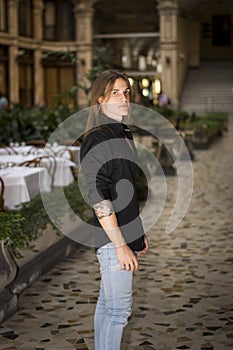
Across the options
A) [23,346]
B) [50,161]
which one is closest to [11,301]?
[23,346]

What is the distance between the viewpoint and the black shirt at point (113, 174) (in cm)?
319

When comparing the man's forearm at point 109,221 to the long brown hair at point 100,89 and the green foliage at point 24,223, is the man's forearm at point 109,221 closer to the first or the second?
the long brown hair at point 100,89

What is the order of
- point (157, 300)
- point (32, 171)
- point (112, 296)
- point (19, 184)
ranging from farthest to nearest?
point (32, 171) < point (19, 184) < point (157, 300) < point (112, 296)

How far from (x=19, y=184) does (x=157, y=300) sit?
2392 millimetres

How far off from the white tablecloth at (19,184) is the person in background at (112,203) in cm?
412

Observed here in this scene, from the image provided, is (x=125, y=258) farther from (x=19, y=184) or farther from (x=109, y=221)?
(x=19, y=184)

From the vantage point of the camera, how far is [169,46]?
102 feet

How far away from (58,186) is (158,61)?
2423 centimetres

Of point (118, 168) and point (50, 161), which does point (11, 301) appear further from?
point (50, 161)

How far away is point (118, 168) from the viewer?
10.6ft

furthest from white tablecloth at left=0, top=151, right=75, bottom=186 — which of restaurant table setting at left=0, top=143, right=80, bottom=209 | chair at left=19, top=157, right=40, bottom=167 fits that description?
chair at left=19, top=157, right=40, bottom=167

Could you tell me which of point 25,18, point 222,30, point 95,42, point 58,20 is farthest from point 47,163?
point 222,30

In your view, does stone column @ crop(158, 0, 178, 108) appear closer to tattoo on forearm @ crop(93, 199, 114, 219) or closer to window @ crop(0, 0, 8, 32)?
window @ crop(0, 0, 8, 32)

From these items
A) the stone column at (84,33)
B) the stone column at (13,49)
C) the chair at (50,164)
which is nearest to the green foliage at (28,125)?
the chair at (50,164)
